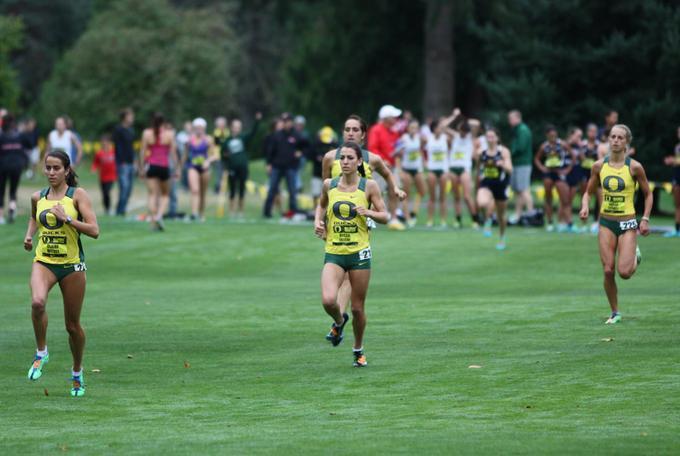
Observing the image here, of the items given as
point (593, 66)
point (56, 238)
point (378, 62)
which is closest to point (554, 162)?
point (593, 66)

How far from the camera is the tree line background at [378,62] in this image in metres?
37.9

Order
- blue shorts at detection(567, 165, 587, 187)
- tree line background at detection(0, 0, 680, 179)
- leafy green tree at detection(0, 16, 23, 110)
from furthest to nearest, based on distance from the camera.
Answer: leafy green tree at detection(0, 16, 23, 110), tree line background at detection(0, 0, 680, 179), blue shorts at detection(567, 165, 587, 187)

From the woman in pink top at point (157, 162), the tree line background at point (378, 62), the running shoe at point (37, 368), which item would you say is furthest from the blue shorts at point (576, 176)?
the running shoe at point (37, 368)

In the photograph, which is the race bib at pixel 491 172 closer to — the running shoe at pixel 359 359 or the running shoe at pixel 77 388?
the running shoe at pixel 359 359

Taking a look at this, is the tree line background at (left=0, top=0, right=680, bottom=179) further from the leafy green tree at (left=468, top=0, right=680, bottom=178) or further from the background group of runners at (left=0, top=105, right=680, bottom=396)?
the background group of runners at (left=0, top=105, right=680, bottom=396)

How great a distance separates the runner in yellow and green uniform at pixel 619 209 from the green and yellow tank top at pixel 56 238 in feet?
19.8

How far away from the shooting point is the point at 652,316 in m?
16.4

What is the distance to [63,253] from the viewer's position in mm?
12000

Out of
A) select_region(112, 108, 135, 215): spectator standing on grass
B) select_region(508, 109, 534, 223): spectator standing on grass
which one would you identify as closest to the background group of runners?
select_region(508, 109, 534, 223): spectator standing on grass

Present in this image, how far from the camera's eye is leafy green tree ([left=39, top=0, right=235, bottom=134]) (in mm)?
65062

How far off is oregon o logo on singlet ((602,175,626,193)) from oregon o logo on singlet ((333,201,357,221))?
3.75 metres

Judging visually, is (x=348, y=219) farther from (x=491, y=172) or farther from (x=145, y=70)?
(x=145, y=70)

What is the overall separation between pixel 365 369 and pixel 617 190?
3.97m

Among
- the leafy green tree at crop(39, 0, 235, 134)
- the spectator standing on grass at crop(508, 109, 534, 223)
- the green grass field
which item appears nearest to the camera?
the green grass field
